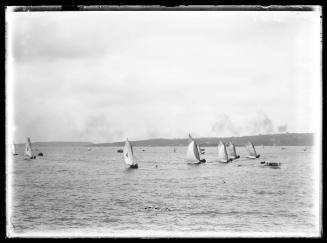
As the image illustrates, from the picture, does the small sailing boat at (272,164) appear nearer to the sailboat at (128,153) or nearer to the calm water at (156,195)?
the calm water at (156,195)

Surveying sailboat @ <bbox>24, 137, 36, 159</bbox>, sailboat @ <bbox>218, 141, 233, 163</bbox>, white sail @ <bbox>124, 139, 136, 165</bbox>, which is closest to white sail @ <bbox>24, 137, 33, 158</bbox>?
sailboat @ <bbox>24, 137, 36, 159</bbox>

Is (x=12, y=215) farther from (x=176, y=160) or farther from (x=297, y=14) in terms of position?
(x=297, y=14)

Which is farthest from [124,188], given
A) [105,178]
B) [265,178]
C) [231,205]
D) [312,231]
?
[312,231]

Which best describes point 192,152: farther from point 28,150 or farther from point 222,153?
point 28,150

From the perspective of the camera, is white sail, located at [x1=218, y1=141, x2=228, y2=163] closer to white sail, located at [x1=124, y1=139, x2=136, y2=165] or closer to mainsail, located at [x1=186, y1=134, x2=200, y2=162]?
mainsail, located at [x1=186, y1=134, x2=200, y2=162]

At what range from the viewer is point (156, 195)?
24.4ft

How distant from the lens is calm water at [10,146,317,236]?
23.0 ft

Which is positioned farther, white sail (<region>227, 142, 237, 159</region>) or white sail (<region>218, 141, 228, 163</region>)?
white sail (<region>227, 142, 237, 159</region>)

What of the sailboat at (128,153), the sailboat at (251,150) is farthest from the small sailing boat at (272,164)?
the sailboat at (128,153)

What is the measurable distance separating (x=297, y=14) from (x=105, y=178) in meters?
4.47

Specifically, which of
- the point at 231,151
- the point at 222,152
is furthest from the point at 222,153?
the point at 231,151

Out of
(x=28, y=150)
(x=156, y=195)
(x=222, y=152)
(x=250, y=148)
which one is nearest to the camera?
(x=28, y=150)

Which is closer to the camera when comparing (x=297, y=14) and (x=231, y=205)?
(x=297, y=14)

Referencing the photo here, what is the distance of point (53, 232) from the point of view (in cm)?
696
